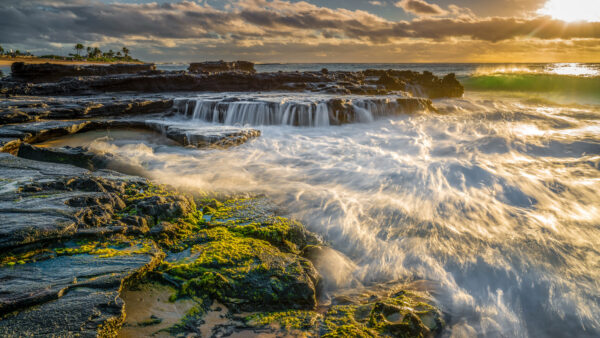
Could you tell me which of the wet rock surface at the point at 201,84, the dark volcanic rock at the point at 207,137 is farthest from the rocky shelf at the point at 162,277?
the wet rock surface at the point at 201,84

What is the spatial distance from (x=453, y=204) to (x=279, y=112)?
30.9ft

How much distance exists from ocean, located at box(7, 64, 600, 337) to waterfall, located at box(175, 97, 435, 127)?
1.85 metres

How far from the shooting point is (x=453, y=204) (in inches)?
213

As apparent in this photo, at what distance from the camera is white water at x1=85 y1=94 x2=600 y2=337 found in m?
3.19

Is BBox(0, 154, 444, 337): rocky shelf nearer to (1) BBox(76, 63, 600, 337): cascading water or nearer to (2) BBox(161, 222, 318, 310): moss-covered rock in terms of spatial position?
(2) BBox(161, 222, 318, 310): moss-covered rock

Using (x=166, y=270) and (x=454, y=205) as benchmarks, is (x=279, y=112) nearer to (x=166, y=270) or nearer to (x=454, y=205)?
(x=454, y=205)

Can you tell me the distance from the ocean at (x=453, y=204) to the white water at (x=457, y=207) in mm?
18

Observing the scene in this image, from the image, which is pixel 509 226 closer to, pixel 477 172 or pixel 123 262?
pixel 477 172

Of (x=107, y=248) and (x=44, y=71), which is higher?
(x=44, y=71)

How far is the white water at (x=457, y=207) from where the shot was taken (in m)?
3.19

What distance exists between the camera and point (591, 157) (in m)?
8.11

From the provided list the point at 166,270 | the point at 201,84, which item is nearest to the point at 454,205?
the point at 166,270

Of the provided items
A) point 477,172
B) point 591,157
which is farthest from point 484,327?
point 591,157

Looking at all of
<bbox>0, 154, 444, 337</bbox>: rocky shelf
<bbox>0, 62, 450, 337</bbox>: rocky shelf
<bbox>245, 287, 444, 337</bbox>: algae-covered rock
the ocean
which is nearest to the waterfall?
the ocean
